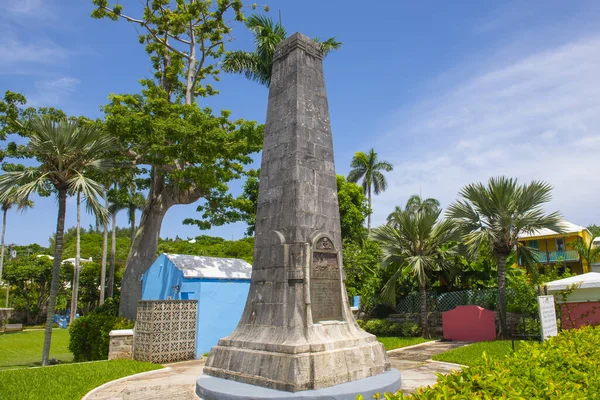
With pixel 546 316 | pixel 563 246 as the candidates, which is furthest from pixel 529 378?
pixel 563 246

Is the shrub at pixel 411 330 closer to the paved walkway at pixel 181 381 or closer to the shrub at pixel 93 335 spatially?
the paved walkway at pixel 181 381

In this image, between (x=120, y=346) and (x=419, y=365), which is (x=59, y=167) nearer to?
(x=120, y=346)

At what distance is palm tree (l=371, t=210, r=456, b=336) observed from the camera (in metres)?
14.8

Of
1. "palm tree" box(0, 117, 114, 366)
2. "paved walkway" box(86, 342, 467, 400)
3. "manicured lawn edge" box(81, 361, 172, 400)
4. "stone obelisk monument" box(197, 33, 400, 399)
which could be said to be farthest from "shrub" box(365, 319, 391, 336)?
"palm tree" box(0, 117, 114, 366)

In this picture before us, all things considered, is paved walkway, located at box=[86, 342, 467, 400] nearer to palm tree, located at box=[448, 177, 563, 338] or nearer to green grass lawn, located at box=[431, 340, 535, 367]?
green grass lawn, located at box=[431, 340, 535, 367]

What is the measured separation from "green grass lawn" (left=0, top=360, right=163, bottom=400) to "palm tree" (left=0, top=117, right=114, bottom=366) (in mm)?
2448

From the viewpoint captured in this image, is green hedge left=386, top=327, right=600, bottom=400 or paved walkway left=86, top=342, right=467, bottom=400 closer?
green hedge left=386, top=327, right=600, bottom=400

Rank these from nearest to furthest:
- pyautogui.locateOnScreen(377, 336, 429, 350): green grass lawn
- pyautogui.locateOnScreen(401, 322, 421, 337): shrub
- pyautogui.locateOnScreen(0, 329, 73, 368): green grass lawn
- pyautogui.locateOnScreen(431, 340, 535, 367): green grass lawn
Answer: pyautogui.locateOnScreen(431, 340, 535, 367): green grass lawn → pyautogui.locateOnScreen(377, 336, 429, 350): green grass lawn → pyautogui.locateOnScreen(0, 329, 73, 368): green grass lawn → pyautogui.locateOnScreen(401, 322, 421, 337): shrub

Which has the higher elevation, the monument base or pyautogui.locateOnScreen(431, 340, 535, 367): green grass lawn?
the monument base

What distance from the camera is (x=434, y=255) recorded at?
15.0 m

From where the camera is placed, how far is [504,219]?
43.1 ft

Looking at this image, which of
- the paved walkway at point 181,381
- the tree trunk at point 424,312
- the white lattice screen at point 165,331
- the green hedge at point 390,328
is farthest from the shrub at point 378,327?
the white lattice screen at point 165,331

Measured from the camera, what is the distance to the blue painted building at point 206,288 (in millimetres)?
11734

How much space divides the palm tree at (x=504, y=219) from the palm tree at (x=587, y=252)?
1531cm
